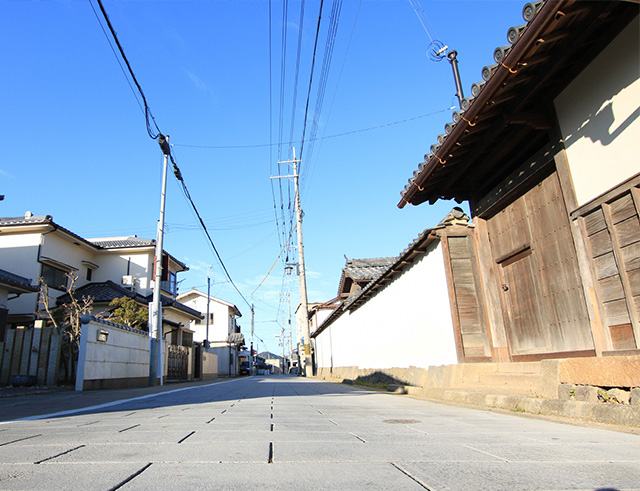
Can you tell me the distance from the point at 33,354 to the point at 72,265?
484 inches

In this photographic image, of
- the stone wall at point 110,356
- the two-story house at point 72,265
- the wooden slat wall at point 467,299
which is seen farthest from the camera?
the two-story house at point 72,265

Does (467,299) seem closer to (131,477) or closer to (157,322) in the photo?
→ (131,477)

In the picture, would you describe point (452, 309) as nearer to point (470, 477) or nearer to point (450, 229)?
point (450, 229)

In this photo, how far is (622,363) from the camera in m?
4.18

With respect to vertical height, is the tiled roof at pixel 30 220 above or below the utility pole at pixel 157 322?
above

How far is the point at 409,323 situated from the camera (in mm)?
11023

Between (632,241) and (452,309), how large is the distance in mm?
3692

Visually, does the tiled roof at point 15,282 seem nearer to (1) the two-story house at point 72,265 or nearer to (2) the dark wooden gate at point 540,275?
(1) the two-story house at point 72,265

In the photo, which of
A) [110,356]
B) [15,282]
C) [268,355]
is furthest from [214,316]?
[268,355]

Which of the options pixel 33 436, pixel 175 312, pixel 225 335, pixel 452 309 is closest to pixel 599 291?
pixel 452 309

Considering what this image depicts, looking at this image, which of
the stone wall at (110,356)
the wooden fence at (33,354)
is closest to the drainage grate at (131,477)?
the stone wall at (110,356)

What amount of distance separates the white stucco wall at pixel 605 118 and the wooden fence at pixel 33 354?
13737mm

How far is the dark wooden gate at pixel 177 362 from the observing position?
864 inches

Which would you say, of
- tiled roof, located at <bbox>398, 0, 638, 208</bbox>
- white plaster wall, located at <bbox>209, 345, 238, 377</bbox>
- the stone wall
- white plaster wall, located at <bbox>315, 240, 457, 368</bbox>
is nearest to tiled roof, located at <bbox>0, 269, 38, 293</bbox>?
the stone wall
